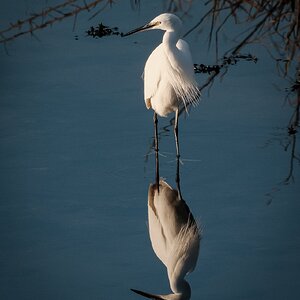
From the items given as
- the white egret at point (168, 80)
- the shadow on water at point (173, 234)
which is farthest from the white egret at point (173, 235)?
the white egret at point (168, 80)

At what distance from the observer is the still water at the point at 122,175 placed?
3.98 metres

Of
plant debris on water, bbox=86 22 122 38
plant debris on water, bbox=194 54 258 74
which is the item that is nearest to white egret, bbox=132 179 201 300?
plant debris on water, bbox=194 54 258 74

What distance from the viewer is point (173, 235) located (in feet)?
14.8

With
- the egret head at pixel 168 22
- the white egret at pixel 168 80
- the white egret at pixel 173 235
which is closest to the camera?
the white egret at pixel 173 235

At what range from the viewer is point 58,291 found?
12.6 ft

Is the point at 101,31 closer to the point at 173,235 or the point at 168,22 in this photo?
the point at 168,22

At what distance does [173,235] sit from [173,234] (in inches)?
0.5

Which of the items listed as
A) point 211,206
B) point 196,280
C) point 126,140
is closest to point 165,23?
point 126,140

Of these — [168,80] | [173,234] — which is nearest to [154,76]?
[168,80]

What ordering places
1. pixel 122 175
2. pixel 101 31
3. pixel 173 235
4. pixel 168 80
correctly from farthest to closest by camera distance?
pixel 101 31 → pixel 168 80 → pixel 122 175 → pixel 173 235

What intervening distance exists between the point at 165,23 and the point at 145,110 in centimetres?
88

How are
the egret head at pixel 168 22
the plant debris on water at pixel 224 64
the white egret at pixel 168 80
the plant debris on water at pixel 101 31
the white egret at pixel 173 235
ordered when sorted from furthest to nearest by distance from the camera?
the plant debris on water at pixel 101 31, the plant debris on water at pixel 224 64, the white egret at pixel 168 80, the egret head at pixel 168 22, the white egret at pixel 173 235

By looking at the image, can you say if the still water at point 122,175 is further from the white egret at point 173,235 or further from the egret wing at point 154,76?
the egret wing at point 154,76

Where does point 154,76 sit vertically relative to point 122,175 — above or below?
above
